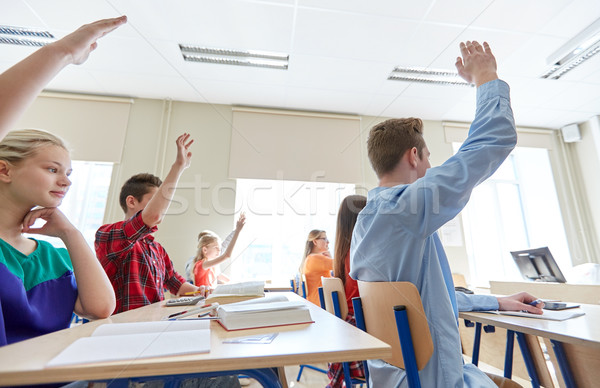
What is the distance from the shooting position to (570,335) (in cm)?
78

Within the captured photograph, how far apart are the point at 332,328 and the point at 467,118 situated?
4823mm

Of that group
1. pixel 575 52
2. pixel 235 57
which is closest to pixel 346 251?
pixel 235 57

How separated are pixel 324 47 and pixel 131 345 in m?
3.13

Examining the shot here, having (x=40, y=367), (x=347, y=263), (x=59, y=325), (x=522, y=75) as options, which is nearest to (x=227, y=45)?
(x=347, y=263)

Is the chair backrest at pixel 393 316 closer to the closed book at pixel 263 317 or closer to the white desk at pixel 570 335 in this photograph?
the closed book at pixel 263 317

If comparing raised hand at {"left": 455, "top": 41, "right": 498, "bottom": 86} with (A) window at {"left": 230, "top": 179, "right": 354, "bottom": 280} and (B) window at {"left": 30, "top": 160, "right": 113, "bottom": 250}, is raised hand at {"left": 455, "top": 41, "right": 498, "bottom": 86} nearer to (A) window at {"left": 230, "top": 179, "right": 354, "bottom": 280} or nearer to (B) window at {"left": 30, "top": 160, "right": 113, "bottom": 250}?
(A) window at {"left": 230, "top": 179, "right": 354, "bottom": 280}

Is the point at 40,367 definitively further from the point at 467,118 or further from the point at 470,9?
the point at 467,118

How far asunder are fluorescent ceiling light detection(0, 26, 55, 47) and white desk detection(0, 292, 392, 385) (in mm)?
3715

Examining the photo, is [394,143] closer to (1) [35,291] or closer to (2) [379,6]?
(1) [35,291]

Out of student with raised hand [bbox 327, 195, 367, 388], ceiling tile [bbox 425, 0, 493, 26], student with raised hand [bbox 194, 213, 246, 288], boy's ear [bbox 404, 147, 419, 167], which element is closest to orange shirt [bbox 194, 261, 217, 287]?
student with raised hand [bbox 194, 213, 246, 288]

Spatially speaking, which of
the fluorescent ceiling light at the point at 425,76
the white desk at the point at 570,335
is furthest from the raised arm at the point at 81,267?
the fluorescent ceiling light at the point at 425,76

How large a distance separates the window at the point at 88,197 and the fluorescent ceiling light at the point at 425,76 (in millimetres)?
3839

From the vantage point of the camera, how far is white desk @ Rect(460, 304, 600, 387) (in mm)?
817

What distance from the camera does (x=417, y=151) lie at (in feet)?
3.69
